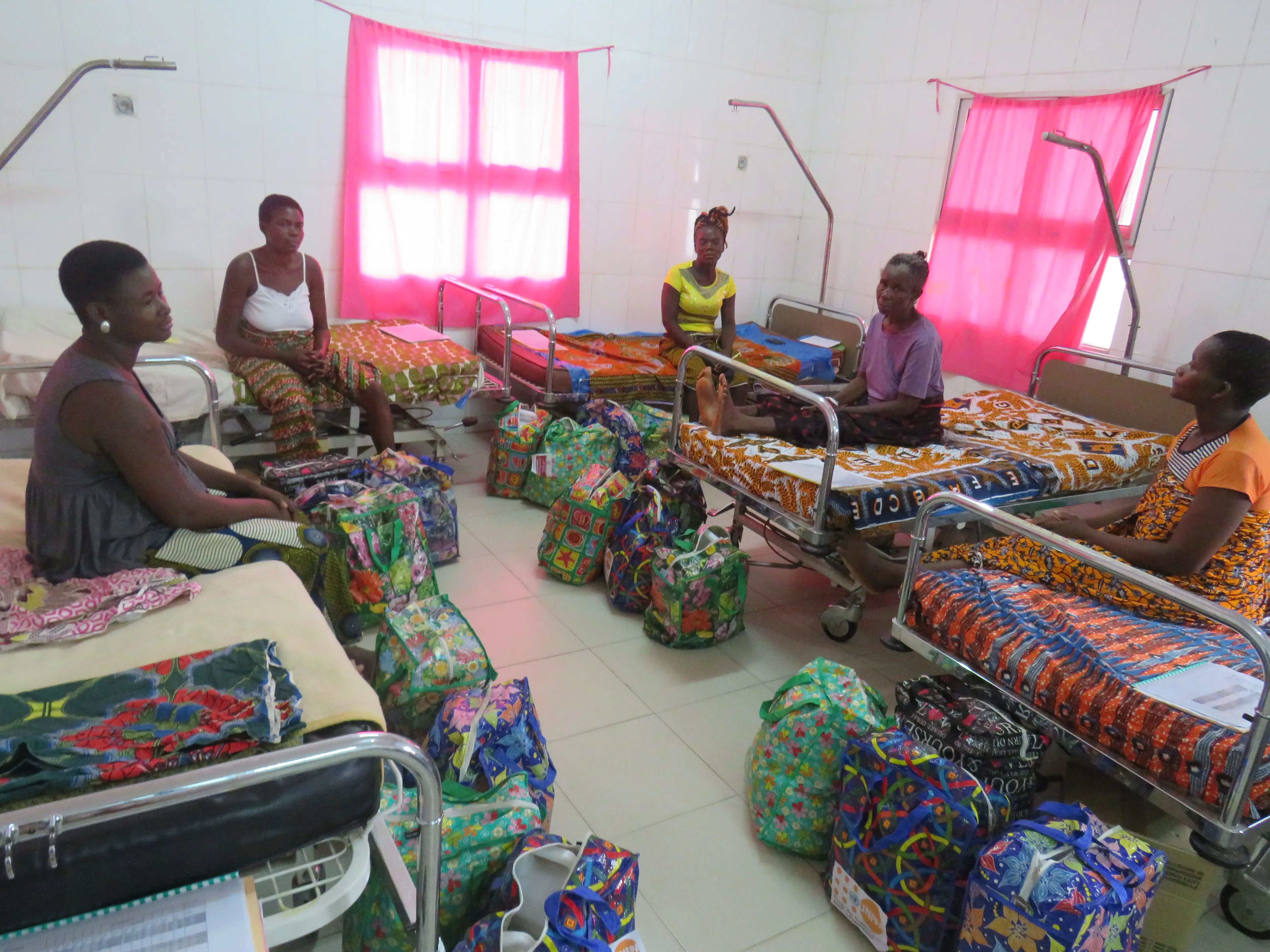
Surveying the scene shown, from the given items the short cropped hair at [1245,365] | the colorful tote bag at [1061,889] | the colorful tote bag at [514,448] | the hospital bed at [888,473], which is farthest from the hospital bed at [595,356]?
the colorful tote bag at [1061,889]

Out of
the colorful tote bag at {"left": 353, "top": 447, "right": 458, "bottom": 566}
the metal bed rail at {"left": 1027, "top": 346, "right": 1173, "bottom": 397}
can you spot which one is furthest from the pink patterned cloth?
the metal bed rail at {"left": 1027, "top": 346, "right": 1173, "bottom": 397}

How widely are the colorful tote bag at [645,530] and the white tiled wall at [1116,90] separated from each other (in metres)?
2.97

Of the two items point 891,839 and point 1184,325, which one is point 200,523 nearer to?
point 891,839

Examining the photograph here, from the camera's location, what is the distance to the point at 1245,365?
2861 mm

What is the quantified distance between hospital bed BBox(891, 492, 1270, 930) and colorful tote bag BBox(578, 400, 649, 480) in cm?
213

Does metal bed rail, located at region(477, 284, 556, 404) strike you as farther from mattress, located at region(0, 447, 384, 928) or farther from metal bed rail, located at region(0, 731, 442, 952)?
metal bed rail, located at region(0, 731, 442, 952)

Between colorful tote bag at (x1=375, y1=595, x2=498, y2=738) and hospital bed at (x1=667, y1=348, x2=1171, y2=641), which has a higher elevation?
hospital bed at (x1=667, y1=348, x2=1171, y2=641)

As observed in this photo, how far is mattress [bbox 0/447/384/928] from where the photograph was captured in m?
1.45

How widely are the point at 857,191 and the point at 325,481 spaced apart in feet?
15.4

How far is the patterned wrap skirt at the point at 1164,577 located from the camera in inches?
114

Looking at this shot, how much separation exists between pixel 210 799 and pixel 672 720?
6.21 ft

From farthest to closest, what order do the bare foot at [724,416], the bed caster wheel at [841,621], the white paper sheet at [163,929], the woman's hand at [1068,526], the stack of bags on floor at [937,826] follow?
the bare foot at [724,416], the bed caster wheel at [841,621], the woman's hand at [1068,526], the stack of bags on floor at [937,826], the white paper sheet at [163,929]

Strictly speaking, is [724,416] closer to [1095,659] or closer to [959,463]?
[959,463]

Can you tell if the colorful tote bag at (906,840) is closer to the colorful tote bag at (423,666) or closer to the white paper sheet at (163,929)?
the colorful tote bag at (423,666)
